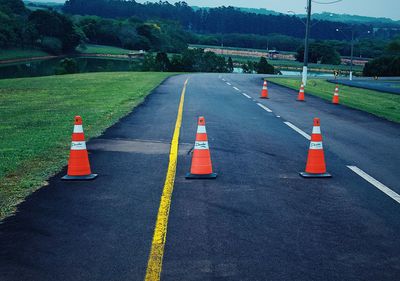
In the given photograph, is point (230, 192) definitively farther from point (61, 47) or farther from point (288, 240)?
point (61, 47)

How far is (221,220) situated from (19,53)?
4654 inches

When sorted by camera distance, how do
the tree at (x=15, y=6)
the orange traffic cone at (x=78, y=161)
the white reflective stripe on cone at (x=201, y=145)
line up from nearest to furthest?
the orange traffic cone at (x=78, y=161) < the white reflective stripe on cone at (x=201, y=145) < the tree at (x=15, y=6)

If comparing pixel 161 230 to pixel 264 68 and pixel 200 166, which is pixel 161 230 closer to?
pixel 200 166

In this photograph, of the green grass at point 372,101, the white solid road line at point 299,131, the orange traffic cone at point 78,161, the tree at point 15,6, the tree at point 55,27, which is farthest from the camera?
the tree at point 15,6

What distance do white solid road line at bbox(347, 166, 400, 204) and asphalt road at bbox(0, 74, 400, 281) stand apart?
0.11m

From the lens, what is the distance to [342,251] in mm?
4793

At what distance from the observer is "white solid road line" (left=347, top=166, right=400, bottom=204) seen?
6832 mm

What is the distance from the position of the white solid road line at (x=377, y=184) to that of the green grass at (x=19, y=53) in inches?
4215

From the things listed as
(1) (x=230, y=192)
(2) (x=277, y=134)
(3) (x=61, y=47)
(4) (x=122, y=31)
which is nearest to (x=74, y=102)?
(2) (x=277, y=134)

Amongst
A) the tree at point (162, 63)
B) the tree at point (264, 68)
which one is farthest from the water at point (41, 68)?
the tree at point (264, 68)

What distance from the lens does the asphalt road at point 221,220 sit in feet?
14.3

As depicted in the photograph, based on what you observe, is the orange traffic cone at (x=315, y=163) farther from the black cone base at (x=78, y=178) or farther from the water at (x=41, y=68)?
the water at (x=41, y=68)

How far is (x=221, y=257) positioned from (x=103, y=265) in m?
1.06

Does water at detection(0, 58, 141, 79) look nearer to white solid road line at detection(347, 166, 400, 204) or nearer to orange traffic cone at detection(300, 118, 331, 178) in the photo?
orange traffic cone at detection(300, 118, 331, 178)
